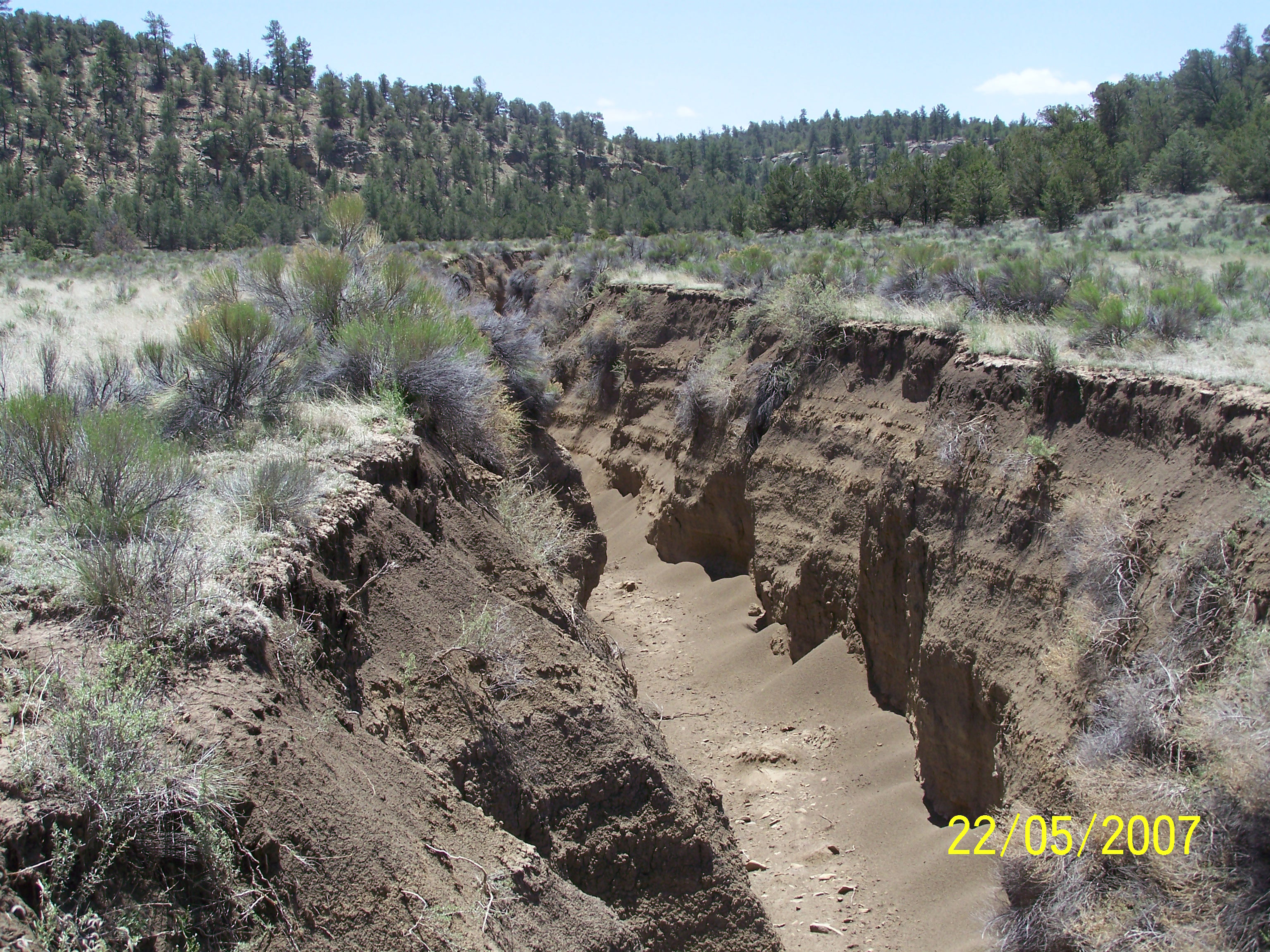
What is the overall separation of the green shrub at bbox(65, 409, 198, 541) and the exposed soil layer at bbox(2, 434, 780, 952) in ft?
3.07

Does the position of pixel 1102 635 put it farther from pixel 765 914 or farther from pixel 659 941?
pixel 659 941

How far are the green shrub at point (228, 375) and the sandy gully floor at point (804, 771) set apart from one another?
5.08m

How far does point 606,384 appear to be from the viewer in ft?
65.7

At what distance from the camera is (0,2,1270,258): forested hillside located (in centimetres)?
3259

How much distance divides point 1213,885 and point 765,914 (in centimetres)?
297

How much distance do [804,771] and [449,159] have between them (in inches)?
2534

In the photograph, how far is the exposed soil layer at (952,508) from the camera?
22.9 ft

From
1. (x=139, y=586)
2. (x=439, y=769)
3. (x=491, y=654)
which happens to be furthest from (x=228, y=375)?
(x=439, y=769)

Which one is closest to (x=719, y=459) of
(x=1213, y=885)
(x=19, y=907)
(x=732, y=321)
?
(x=732, y=321)

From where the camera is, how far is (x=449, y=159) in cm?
6562

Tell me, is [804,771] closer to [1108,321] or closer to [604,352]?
[1108,321]

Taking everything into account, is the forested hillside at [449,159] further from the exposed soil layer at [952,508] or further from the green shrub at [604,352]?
the exposed soil layer at [952,508]


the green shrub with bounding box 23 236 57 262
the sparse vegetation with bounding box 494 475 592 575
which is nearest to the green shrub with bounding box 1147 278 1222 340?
the sparse vegetation with bounding box 494 475 592 575

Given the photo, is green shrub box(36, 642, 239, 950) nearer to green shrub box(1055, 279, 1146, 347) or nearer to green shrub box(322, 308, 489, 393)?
green shrub box(322, 308, 489, 393)
